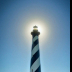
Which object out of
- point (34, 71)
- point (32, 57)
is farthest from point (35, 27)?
point (34, 71)

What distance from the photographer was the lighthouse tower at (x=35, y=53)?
22.9 feet

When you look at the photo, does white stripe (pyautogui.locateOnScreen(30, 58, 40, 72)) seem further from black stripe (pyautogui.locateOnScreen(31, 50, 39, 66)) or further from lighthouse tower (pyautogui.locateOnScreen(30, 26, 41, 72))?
black stripe (pyautogui.locateOnScreen(31, 50, 39, 66))

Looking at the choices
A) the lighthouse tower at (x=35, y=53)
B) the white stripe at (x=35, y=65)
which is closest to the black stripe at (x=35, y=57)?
the lighthouse tower at (x=35, y=53)

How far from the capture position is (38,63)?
718 cm

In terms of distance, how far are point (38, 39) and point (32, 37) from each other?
0.51 meters

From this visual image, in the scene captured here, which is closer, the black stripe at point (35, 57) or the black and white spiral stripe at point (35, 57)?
the black and white spiral stripe at point (35, 57)

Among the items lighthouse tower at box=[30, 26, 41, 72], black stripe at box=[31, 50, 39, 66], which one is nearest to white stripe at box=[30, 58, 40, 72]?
lighthouse tower at box=[30, 26, 41, 72]

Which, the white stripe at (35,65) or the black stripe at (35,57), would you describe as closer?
the white stripe at (35,65)

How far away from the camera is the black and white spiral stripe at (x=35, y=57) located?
696cm

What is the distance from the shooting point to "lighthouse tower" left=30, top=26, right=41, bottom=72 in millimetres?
6984

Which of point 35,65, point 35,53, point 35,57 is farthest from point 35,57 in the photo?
point 35,65

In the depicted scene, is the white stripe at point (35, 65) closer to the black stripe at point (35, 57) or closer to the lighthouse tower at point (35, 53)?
the lighthouse tower at point (35, 53)

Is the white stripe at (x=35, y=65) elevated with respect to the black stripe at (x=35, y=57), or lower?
lower

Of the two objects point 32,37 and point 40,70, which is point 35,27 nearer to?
point 32,37
